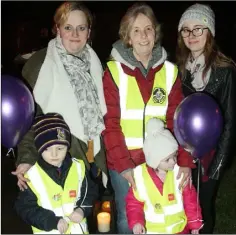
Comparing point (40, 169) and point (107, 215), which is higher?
point (40, 169)

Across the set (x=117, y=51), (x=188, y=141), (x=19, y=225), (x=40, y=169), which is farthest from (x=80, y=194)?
(x=19, y=225)

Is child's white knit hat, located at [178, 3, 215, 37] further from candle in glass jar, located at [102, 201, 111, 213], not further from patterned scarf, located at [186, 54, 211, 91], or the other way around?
candle in glass jar, located at [102, 201, 111, 213]

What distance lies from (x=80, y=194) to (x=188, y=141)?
0.79m

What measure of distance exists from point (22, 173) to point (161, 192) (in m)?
0.92

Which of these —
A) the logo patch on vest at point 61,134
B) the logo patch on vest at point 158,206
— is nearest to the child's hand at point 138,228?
the logo patch on vest at point 158,206

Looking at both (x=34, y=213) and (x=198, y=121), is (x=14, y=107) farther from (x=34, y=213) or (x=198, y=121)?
(x=198, y=121)

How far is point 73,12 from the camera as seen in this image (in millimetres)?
2920

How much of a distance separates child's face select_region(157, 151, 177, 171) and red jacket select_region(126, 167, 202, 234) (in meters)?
0.09

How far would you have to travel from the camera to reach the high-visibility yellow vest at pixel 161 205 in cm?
291

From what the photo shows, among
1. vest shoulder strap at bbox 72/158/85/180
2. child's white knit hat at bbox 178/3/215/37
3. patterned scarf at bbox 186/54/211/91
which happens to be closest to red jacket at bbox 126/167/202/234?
vest shoulder strap at bbox 72/158/85/180

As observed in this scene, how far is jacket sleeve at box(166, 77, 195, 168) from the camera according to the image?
308cm

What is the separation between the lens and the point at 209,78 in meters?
3.15

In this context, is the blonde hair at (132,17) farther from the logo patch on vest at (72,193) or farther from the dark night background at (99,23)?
the dark night background at (99,23)

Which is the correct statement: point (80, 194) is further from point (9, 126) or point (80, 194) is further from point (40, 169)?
point (9, 126)
